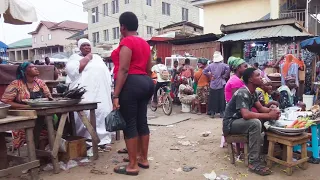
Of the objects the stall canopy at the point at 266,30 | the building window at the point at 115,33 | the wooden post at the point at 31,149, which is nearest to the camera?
the wooden post at the point at 31,149

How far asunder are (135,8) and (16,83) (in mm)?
23619

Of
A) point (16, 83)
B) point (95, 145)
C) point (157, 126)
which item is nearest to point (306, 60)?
point (157, 126)

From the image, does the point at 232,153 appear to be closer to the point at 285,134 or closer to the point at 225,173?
the point at 225,173

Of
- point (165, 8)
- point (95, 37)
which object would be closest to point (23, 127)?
point (165, 8)

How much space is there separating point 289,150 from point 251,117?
0.60m

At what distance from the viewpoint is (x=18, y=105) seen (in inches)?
143

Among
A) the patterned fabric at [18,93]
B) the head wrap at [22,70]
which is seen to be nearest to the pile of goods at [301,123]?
the patterned fabric at [18,93]

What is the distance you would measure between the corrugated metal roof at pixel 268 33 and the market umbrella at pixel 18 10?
796 cm

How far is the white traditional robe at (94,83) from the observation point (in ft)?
14.9

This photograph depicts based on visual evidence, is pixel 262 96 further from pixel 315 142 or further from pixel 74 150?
pixel 74 150

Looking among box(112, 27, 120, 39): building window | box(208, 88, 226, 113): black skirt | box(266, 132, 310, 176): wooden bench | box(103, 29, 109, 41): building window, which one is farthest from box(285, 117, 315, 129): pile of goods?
box(103, 29, 109, 41): building window

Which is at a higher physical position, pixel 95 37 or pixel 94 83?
pixel 95 37

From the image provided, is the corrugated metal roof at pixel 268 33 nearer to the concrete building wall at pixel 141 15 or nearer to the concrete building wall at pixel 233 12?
the concrete building wall at pixel 233 12

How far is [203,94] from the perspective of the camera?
845 centimetres
